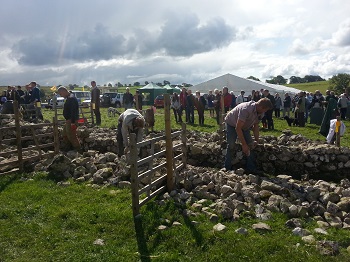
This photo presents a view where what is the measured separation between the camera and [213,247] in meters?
4.82

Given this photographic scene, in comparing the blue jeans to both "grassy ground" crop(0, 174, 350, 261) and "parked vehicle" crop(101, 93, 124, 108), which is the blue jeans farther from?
"parked vehicle" crop(101, 93, 124, 108)

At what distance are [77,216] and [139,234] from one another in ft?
4.45

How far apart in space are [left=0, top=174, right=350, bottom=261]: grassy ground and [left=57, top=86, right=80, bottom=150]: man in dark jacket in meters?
4.05

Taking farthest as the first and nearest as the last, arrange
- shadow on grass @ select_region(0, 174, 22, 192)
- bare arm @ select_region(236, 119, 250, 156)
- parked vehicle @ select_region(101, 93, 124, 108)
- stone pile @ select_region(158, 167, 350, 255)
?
parked vehicle @ select_region(101, 93, 124, 108), shadow on grass @ select_region(0, 174, 22, 192), bare arm @ select_region(236, 119, 250, 156), stone pile @ select_region(158, 167, 350, 255)

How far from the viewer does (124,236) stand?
529 centimetres

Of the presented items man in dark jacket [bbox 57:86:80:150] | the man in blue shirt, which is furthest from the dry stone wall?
the man in blue shirt

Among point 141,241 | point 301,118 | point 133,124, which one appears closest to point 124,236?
point 141,241

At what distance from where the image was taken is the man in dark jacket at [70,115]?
1018cm

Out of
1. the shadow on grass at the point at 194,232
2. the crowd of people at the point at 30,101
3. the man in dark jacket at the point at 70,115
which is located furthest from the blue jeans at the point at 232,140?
the crowd of people at the point at 30,101

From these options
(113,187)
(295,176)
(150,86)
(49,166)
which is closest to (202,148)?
(295,176)

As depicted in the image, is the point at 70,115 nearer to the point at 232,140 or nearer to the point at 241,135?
the point at 232,140

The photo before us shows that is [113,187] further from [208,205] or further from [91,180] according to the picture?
[208,205]

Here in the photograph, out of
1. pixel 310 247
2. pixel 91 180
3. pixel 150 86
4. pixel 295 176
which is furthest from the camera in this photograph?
pixel 150 86

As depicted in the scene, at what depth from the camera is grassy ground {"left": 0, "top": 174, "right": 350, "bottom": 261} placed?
4672 mm
